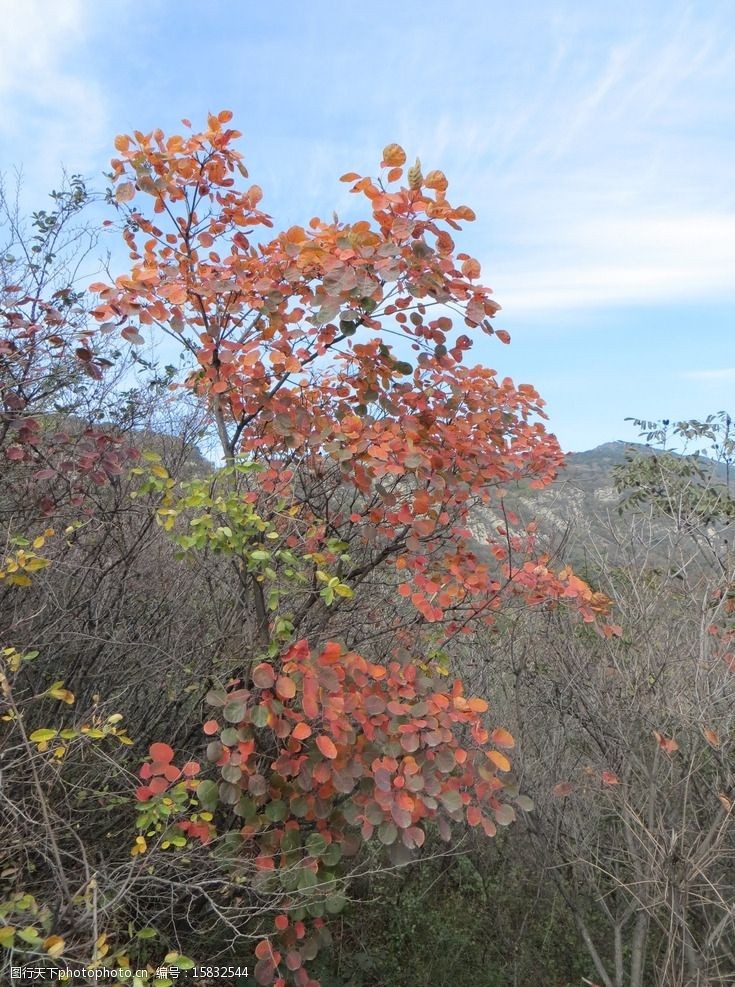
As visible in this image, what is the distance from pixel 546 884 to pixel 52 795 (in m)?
3.27

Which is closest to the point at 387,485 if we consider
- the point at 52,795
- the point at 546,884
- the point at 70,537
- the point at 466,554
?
the point at 466,554

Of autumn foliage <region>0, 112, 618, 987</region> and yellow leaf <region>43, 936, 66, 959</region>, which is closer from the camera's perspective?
yellow leaf <region>43, 936, 66, 959</region>

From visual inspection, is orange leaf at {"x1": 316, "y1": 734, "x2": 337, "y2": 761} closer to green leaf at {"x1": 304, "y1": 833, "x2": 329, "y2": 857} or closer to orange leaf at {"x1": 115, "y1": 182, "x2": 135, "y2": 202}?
green leaf at {"x1": 304, "y1": 833, "x2": 329, "y2": 857}

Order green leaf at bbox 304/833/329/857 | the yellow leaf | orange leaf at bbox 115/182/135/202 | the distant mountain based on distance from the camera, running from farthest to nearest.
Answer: the distant mountain
orange leaf at bbox 115/182/135/202
green leaf at bbox 304/833/329/857
the yellow leaf

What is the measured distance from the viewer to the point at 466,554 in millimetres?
3861

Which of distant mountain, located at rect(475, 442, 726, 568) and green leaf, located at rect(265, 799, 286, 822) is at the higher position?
distant mountain, located at rect(475, 442, 726, 568)

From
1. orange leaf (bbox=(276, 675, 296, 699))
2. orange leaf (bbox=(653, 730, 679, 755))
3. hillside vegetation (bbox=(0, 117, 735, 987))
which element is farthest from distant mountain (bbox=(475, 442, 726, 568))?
orange leaf (bbox=(276, 675, 296, 699))

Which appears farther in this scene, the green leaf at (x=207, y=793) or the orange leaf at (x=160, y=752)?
the green leaf at (x=207, y=793)

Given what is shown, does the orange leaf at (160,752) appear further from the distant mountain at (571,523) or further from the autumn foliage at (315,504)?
the distant mountain at (571,523)

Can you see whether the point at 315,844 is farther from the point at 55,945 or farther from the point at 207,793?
the point at 55,945

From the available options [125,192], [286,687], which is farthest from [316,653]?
[125,192]

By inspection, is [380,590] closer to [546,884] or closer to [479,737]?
[479,737]

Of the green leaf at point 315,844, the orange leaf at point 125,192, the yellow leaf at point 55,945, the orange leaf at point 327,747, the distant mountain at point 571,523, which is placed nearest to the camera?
the yellow leaf at point 55,945

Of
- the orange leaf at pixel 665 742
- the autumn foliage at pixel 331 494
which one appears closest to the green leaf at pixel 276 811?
the autumn foliage at pixel 331 494
